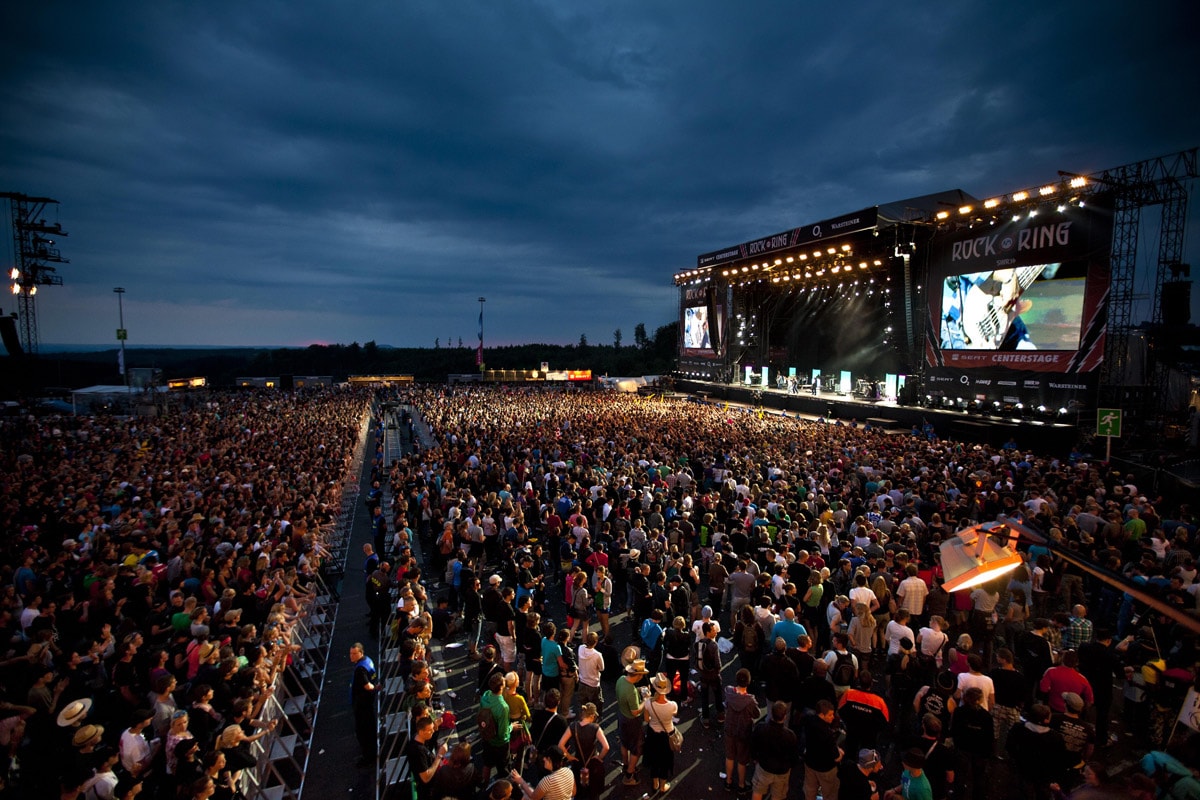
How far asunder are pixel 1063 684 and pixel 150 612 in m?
9.58

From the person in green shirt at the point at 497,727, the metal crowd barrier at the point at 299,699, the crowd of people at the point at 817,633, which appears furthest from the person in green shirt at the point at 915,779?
the metal crowd barrier at the point at 299,699

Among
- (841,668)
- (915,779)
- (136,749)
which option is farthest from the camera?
(841,668)

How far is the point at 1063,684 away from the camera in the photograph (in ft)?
14.9

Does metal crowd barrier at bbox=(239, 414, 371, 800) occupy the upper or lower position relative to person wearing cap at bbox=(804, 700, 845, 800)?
lower

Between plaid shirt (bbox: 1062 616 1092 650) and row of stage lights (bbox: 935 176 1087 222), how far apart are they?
15718 mm

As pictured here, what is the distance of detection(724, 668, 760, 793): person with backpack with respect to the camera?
462cm

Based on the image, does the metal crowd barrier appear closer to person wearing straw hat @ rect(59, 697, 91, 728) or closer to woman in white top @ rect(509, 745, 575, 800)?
person wearing straw hat @ rect(59, 697, 91, 728)

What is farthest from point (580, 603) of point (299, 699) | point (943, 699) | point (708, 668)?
point (943, 699)

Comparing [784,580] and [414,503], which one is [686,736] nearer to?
[784,580]

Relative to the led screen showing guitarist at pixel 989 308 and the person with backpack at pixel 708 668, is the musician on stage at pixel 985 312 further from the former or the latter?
the person with backpack at pixel 708 668

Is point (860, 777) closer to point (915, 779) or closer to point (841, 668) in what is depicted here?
point (915, 779)

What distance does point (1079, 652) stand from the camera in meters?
5.33

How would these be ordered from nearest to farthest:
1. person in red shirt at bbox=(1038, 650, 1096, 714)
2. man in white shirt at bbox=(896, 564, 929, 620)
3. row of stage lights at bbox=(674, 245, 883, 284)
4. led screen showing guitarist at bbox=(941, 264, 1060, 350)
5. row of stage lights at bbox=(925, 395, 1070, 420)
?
1. person in red shirt at bbox=(1038, 650, 1096, 714)
2. man in white shirt at bbox=(896, 564, 929, 620)
3. row of stage lights at bbox=(925, 395, 1070, 420)
4. led screen showing guitarist at bbox=(941, 264, 1060, 350)
5. row of stage lights at bbox=(674, 245, 883, 284)

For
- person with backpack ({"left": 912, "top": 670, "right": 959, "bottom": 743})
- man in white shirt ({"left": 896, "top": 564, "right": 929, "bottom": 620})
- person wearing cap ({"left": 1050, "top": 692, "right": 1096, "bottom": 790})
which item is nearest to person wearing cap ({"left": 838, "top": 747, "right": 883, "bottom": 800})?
person with backpack ({"left": 912, "top": 670, "right": 959, "bottom": 743})
